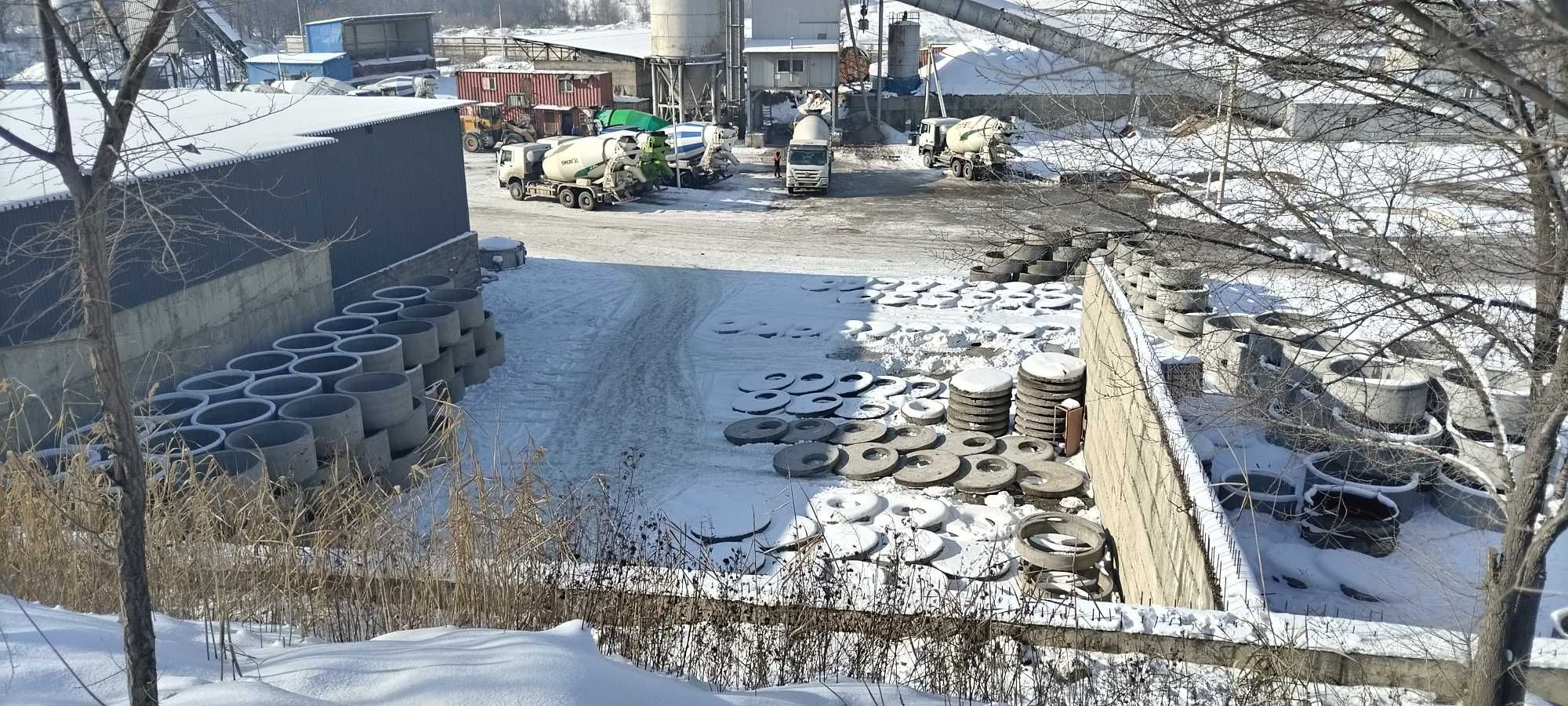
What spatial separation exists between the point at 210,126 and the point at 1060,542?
12.4m

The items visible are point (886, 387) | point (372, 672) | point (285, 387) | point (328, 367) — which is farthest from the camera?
point (886, 387)

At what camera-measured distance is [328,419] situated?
37.5 ft

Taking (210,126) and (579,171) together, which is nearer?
(210,126)

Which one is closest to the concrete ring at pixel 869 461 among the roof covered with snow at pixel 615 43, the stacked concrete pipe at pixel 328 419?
the stacked concrete pipe at pixel 328 419

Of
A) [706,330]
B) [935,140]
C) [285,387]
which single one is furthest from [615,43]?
[285,387]

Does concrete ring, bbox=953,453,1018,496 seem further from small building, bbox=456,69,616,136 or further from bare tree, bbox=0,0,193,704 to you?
small building, bbox=456,69,616,136

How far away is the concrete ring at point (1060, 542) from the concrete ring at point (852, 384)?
5052 millimetres

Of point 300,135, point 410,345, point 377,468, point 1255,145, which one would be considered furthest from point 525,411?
point 1255,145

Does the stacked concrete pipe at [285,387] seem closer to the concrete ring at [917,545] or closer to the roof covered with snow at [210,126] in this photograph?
the roof covered with snow at [210,126]

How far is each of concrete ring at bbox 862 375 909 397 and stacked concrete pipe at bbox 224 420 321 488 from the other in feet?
26.0

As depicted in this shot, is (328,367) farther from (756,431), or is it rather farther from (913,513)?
(913,513)

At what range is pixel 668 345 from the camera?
727 inches

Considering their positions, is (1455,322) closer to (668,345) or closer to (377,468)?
(377,468)

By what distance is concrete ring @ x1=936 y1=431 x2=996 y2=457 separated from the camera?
13719 mm
